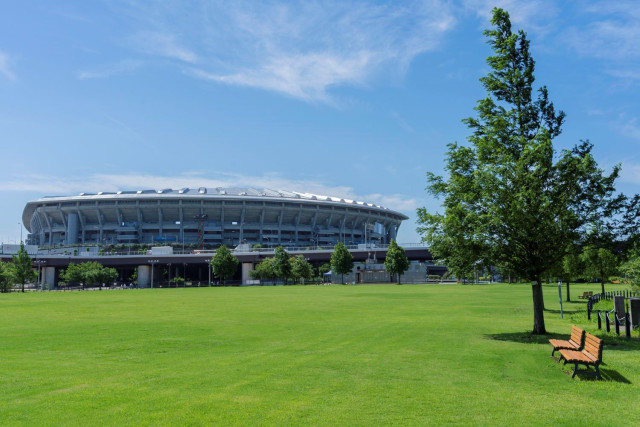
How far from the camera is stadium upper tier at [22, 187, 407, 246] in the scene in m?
123

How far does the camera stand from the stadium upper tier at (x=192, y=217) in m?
123

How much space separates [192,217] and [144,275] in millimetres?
27554

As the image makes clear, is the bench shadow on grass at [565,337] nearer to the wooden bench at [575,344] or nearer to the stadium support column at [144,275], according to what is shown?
the wooden bench at [575,344]

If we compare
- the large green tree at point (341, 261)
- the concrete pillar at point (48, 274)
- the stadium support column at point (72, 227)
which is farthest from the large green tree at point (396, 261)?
the stadium support column at point (72, 227)

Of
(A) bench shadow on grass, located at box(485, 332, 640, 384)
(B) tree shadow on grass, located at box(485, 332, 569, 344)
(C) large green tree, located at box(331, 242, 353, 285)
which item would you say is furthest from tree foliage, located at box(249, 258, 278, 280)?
(A) bench shadow on grass, located at box(485, 332, 640, 384)

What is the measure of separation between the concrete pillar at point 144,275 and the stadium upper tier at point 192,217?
21.9 m

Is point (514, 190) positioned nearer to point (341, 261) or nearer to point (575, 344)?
point (575, 344)

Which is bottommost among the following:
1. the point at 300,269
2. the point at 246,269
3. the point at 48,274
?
the point at 48,274

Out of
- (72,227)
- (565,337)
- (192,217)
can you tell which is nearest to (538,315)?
(565,337)

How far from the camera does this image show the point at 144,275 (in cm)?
10162

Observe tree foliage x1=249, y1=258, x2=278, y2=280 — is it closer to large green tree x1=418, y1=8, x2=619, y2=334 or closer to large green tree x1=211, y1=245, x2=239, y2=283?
large green tree x1=211, y1=245, x2=239, y2=283

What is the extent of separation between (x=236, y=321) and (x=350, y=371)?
439 inches

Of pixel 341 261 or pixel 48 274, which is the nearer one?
pixel 341 261

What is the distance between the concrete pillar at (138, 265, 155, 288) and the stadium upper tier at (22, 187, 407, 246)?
21878 mm
